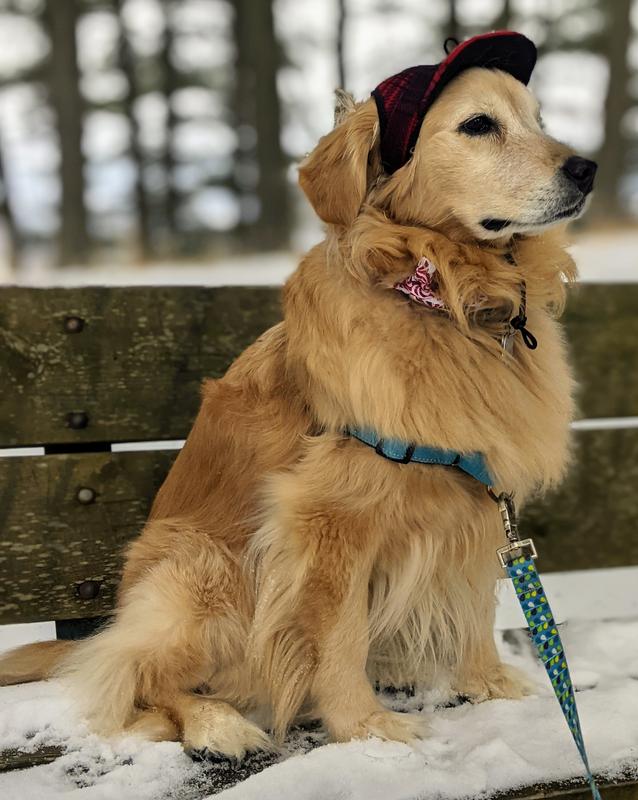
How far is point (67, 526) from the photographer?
7.84 ft

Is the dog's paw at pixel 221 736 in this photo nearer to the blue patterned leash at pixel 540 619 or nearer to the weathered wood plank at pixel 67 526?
the blue patterned leash at pixel 540 619

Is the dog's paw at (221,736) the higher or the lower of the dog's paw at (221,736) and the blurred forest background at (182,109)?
the lower

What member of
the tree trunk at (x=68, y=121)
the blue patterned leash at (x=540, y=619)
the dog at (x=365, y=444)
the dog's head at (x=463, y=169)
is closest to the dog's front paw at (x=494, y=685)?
the dog at (x=365, y=444)

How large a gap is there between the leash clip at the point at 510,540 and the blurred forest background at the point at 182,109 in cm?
526

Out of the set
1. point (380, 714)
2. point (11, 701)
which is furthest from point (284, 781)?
point (11, 701)

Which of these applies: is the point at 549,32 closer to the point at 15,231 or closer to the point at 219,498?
the point at 15,231

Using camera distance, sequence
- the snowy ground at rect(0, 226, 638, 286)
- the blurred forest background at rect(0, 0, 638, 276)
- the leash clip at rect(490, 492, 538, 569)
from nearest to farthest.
A: the leash clip at rect(490, 492, 538, 569)
the snowy ground at rect(0, 226, 638, 286)
the blurred forest background at rect(0, 0, 638, 276)

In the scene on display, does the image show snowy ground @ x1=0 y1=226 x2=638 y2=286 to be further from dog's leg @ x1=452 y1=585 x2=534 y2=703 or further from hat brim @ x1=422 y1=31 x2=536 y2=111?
dog's leg @ x1=452 y1=585 x2=534 y2=703

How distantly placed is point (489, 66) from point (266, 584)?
4.46 ft

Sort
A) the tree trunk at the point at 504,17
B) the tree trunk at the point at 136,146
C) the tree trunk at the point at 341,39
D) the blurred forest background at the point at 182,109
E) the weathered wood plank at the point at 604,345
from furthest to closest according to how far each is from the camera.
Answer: the tree trunk at the point at 136,146, the blurred forest background at the point at 182,109, the tree trunk at the point at 504,17, the tree trunk at the point at 341,39, the weathered wood plank at the point at 604,345

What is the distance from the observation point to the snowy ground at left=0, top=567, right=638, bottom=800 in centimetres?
146

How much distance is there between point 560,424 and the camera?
185cm

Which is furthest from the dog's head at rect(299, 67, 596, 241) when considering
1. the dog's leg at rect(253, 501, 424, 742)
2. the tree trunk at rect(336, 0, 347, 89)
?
the tree trunk at rect(336, 0, 347, 89)

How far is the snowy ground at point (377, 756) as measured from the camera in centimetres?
146
